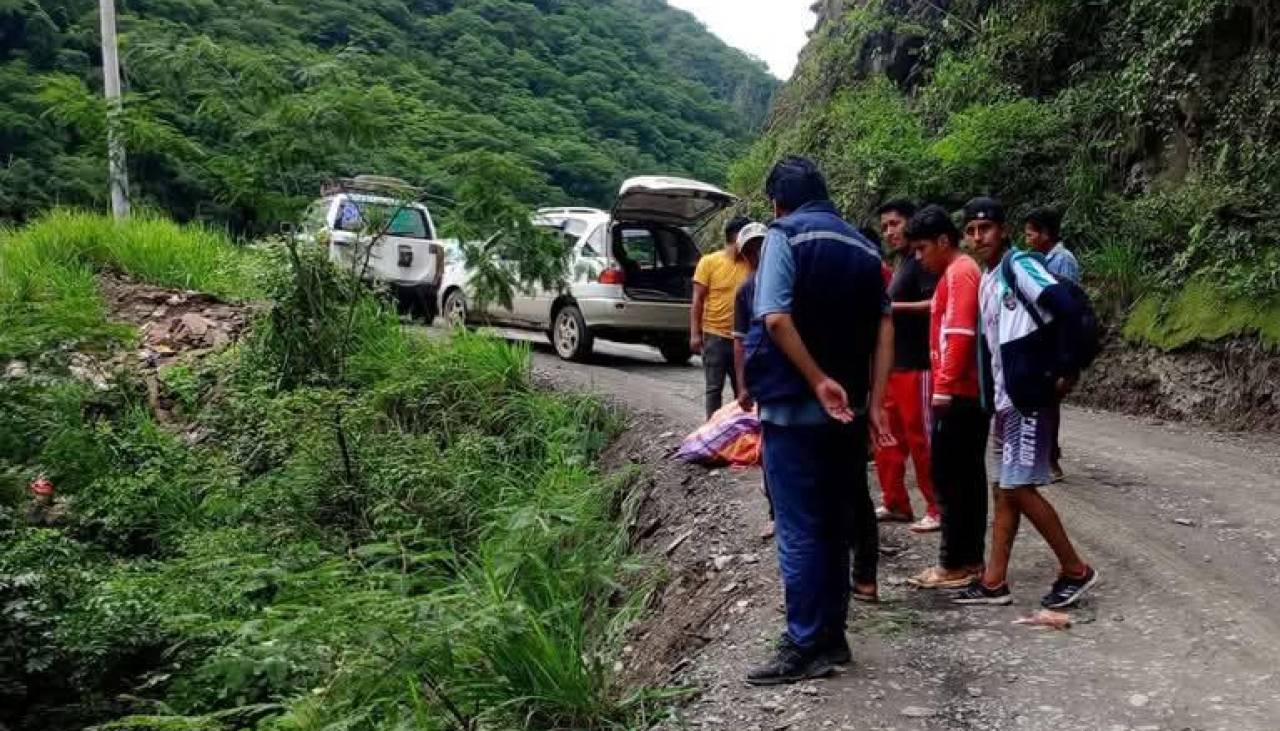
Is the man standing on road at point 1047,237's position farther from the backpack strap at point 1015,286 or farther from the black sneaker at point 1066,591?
the black sneaker at point 1066,591

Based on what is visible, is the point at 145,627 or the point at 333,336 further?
the point at 333,336

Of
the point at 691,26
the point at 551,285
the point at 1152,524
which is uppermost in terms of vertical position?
the point at 691,26

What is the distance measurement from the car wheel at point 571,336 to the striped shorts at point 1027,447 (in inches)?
323

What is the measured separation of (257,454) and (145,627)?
3212mm

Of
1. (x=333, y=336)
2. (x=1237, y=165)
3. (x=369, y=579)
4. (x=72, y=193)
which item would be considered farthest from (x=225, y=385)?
(x=72, y=193)

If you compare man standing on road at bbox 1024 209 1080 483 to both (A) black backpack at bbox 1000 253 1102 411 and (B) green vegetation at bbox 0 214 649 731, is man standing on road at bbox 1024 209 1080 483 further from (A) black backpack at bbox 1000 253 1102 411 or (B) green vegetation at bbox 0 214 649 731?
(B) green vegetation at bbox 0 214 649 731

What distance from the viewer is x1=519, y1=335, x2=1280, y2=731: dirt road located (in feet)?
12.3

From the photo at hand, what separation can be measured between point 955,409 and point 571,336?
323 inches

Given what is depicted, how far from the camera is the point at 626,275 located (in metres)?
12.1

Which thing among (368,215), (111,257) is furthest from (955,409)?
(111,257)

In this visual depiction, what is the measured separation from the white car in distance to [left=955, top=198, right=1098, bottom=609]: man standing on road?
6.90 m

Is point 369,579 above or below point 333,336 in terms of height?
below

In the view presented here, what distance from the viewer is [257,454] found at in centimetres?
922

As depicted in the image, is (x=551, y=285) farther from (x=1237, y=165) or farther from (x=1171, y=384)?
(x=1237, y=165)
